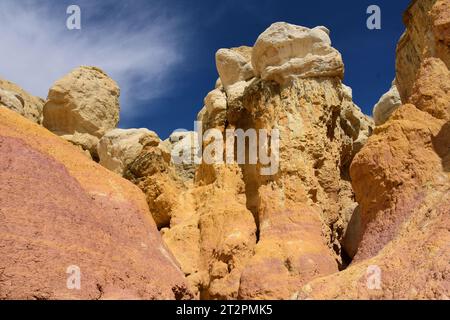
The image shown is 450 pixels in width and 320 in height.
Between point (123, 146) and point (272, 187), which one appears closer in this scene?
point (272, 187)

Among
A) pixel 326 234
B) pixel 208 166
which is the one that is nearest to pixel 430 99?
pixel 326 234

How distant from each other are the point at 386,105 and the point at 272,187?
7.91m

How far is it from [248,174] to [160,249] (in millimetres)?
5328

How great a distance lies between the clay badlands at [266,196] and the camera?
332 inches

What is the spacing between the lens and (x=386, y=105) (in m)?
21.2

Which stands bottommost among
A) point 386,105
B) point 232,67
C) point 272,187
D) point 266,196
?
point 266,196

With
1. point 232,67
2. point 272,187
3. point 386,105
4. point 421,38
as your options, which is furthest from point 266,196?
point 386,105

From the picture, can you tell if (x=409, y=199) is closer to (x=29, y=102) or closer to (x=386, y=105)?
(x=386, y=105)

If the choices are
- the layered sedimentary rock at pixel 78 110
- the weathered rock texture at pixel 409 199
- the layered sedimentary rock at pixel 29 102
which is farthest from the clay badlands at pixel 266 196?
the layered sedimentary rock at pixel 29 102

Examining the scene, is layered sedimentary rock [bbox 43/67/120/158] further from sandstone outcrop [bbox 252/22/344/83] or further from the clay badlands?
sandstone outcrop [bbox 252/22/344/83]

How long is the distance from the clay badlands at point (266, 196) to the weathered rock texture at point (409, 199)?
27 millimetres

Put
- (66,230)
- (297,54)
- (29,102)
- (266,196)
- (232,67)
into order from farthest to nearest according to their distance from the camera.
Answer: (29,102)
(232,67)
(297,54)
(266,196)
(66,230)

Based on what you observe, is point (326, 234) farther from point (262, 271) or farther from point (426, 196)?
point (426, 196)

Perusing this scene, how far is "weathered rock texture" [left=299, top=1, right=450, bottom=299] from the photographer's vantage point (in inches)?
288
